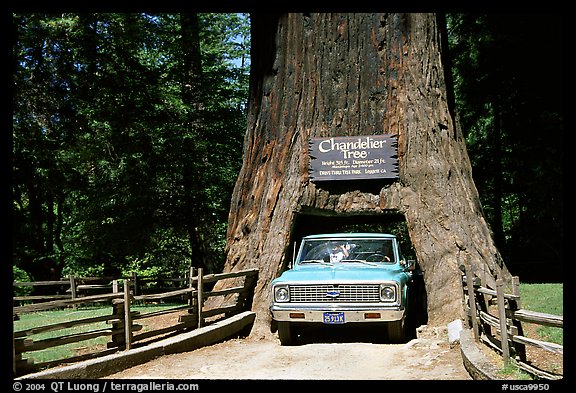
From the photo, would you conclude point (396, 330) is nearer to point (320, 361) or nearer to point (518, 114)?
point (320, 361)

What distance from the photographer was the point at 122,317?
9.02m

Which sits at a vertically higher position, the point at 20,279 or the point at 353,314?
the point at 353,314

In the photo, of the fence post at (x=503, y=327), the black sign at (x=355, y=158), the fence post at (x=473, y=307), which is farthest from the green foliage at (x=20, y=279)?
the fence post at (x=503, y=327)

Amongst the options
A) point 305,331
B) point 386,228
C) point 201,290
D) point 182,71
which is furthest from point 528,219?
point 201,290

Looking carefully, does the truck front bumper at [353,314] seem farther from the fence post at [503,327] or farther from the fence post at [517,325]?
the fence post at [517,325]

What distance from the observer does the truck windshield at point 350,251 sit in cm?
1088

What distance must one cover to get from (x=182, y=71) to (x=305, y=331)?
13.0 m

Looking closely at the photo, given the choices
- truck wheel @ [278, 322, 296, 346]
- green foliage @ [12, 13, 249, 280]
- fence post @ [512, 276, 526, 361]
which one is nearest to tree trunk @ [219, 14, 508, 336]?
truck wheel @ [278, 322, 296, 346]

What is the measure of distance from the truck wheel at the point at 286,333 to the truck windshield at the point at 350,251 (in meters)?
1.41

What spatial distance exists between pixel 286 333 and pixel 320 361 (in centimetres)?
159

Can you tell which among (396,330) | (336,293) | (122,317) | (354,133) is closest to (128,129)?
(354,133)

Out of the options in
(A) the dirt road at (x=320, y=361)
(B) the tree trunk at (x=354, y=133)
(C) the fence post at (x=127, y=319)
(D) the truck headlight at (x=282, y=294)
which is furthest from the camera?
(B) the tree trunk at (x=354, y=133)

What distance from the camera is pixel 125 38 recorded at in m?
19.9

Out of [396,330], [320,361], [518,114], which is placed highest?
[518,114]
